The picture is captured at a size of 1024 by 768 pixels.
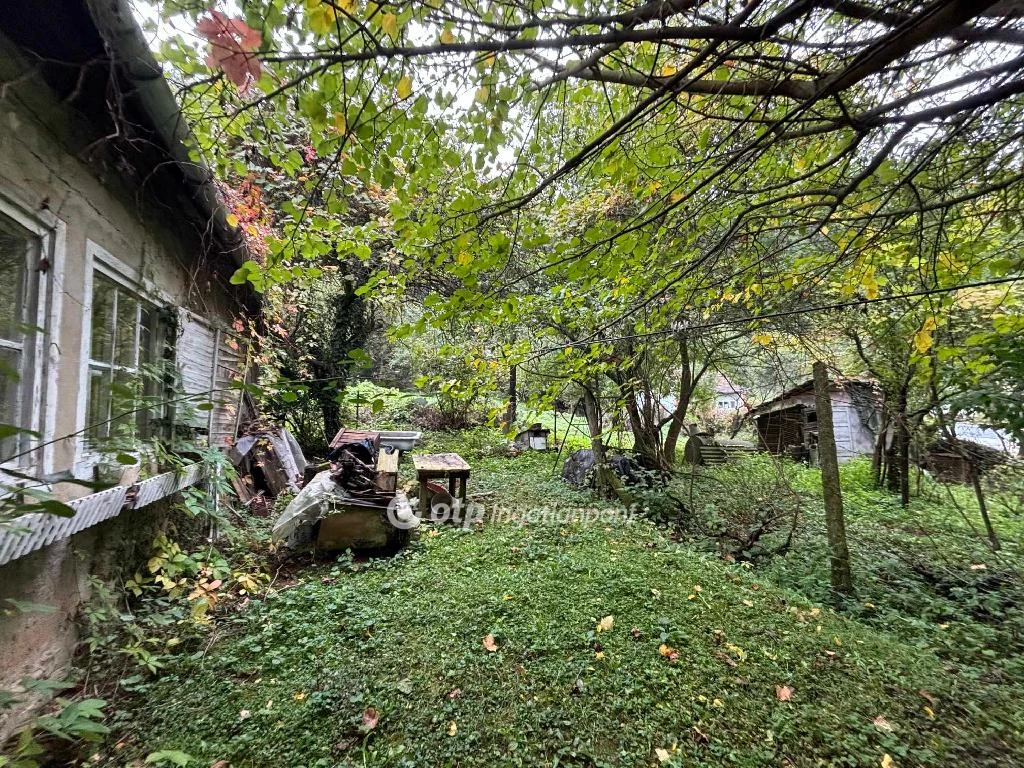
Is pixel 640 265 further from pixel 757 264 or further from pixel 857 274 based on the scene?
pixel 857 274

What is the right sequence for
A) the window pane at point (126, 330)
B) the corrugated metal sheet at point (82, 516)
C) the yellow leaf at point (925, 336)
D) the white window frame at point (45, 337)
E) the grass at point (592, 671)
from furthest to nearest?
the yellow leaf at point (925, 336) → the window pane at point (126, 330) → the grass at point (592, 671) → the white window frame at point (45, 337) → the corrugated metal sheet at point (82, 516)

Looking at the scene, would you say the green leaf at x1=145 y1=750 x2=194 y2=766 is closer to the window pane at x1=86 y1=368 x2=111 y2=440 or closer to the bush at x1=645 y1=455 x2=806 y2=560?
the window pane at x1=86 y1=368 x2=111 y2=440

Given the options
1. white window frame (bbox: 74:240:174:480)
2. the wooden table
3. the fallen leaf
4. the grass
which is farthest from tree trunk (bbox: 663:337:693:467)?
white window frame (bbox: 74:240:174:480)

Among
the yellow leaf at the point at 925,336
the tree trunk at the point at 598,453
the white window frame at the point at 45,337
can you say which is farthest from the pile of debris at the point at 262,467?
the yellow leaf at the point at 925,336

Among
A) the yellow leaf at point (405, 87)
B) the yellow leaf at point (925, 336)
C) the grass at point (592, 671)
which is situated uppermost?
the yellow leaf at point (405, 87)

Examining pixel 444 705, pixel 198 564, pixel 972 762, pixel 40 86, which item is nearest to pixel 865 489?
pixel 972 762

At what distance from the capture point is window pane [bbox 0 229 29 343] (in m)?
1.71

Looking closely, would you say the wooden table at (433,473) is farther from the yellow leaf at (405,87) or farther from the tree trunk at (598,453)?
the yellow leaf at (405,87)

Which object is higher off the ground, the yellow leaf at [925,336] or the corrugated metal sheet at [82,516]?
the yellow leaf at [925,336]

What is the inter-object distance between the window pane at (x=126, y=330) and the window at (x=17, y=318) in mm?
758

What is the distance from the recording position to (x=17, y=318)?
5.78 feet

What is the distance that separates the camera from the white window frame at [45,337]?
1.79 m

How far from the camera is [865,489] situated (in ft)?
25.6

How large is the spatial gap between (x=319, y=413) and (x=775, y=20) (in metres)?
8.34
